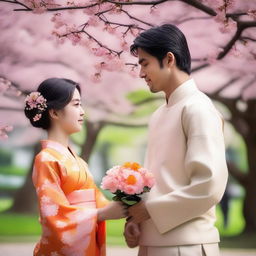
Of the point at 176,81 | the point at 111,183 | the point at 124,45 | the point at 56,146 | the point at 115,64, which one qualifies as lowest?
the point at 111,183

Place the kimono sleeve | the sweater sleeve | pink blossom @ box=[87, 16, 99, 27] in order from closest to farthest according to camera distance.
Result: 1. the sweater sleeve
2. the kimono sleeve
3. pink blossom @ box=[87, 16, 99, 27]

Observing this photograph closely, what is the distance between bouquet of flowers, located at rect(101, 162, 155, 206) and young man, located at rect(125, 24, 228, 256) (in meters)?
0.05

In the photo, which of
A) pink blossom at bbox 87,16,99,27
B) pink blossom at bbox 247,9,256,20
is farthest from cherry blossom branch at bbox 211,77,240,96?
pink blossom at bbox 87,16,99,27

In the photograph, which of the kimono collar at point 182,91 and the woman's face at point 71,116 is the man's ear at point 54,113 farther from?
the kimono collar at point 182,91

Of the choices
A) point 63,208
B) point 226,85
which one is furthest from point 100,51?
point 63,208

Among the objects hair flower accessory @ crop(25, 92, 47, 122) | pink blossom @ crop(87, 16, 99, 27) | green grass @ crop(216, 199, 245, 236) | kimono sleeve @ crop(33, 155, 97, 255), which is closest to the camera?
kimono sleeve @ crop(33, 155, 97, 255)

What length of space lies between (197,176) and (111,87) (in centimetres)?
275

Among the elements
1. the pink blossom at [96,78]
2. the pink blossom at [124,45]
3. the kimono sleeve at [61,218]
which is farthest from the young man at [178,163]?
the pink blossom at [96,78]

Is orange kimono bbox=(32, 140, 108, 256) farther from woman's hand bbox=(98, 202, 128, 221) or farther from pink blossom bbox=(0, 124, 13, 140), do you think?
pink blossom bbox=(0, 124, 13, 140)

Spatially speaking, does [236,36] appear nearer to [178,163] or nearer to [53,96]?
[53,96]

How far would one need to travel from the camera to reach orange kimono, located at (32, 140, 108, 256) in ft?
7.00

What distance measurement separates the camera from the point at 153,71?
1.98m

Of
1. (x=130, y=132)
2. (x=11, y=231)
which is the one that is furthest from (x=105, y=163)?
(x=11, y=231)

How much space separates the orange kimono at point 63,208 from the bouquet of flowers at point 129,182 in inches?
11.6
